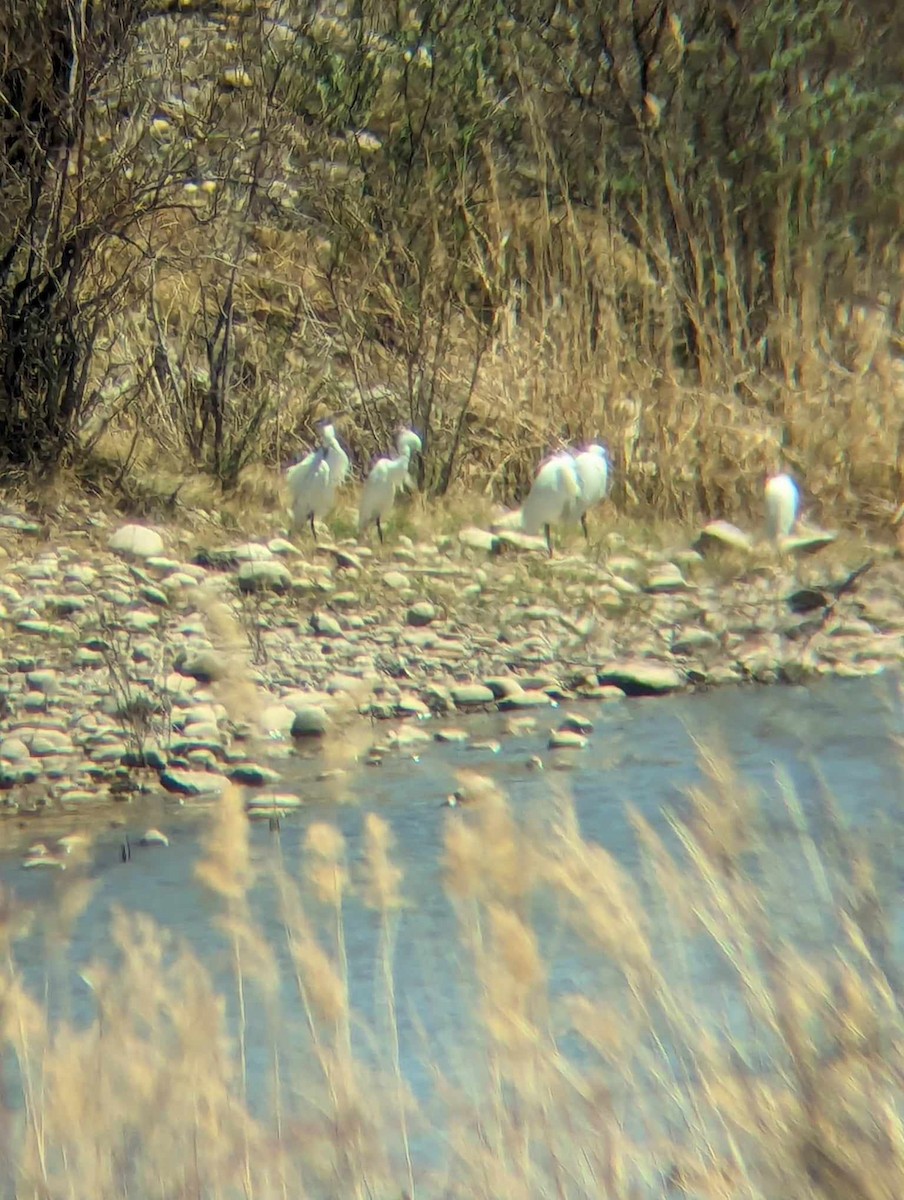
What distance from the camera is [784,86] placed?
8.19 metres

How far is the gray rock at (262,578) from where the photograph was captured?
5.93m

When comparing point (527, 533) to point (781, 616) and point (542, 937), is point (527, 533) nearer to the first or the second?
point (781, 616)

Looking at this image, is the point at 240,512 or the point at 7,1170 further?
the point at 240,512

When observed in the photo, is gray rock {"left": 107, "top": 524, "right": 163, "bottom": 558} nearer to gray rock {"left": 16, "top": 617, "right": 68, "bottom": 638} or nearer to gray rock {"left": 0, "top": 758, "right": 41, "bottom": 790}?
gray rock {"left": 16, "top": 617, "right": 68, "bottom": 638}

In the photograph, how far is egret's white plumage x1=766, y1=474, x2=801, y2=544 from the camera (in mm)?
6414

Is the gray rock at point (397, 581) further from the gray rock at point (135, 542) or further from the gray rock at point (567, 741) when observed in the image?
the gray rock at point (567, 741)

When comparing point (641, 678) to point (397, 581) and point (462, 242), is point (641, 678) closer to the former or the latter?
point (397, 581)

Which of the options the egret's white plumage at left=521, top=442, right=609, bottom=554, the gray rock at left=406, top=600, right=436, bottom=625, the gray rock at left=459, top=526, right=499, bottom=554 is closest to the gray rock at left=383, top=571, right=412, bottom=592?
the gray rock at left=406, top=600, right=436, bottom=625

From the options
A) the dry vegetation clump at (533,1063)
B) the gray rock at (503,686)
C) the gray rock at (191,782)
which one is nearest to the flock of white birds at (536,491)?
the gray rock at (503,686)

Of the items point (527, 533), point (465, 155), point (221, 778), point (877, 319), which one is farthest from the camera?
point (465, 155)

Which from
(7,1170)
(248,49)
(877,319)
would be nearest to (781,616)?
(877,319)

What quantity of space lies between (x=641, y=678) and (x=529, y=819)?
307cm

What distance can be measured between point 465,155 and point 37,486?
2453 mm

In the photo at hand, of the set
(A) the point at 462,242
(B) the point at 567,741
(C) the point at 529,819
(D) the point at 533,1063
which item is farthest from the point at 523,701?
(D) the point at 533,1063
